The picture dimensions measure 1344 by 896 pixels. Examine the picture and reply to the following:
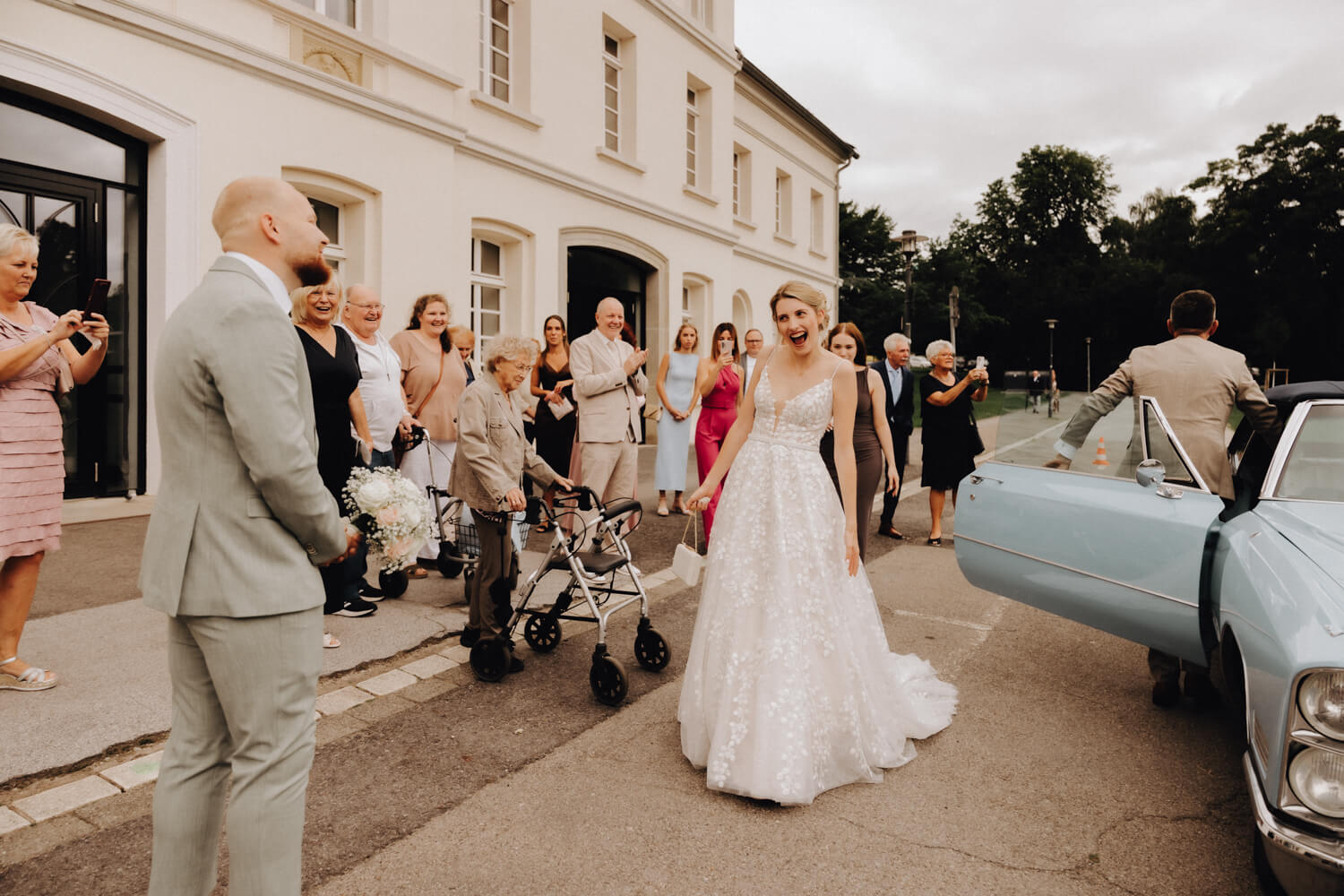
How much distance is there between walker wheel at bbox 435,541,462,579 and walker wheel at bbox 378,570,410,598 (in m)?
0.31

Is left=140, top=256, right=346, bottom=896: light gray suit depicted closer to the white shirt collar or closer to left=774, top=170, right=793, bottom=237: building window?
the white shirt collar

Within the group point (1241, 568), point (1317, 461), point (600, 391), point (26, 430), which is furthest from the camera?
point (600, 391)

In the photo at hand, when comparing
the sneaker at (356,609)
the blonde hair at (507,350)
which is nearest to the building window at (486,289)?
the sneaker at (356,609)

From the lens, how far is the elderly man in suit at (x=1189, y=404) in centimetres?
419

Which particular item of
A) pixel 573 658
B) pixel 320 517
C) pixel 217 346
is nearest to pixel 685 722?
pixel 573 658

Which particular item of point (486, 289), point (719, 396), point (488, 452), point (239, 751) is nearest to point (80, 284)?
point (486, 289)

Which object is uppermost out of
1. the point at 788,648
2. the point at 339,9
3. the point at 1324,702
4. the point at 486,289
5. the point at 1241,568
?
the point at 339,9

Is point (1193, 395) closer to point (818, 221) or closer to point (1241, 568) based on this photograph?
point (1241, 568)

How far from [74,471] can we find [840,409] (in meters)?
7.59

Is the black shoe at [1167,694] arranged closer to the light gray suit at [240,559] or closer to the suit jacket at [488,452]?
the suit jacket at [488,452]

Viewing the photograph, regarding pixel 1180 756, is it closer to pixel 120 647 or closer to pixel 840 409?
pixel 840 409

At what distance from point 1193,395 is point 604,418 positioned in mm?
4280

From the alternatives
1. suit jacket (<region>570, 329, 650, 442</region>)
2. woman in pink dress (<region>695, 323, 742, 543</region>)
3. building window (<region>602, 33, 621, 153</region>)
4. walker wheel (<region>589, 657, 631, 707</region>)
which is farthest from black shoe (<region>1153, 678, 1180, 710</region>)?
building window (<region>602, 33, 621, 153</region>)

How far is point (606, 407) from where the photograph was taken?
7.17 meters
